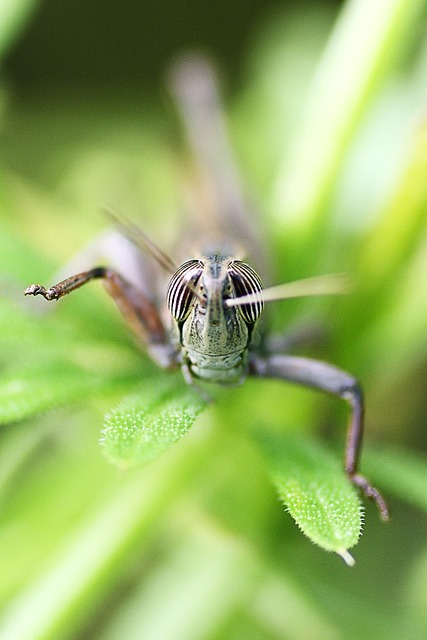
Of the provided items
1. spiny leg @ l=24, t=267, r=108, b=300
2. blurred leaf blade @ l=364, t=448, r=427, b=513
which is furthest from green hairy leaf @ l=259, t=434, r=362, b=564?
spiny leg @ l=24, t=267, r=108, b=300

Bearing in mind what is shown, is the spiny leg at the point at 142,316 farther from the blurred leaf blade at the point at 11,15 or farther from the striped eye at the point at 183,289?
the blurred leaf blade at the point at 11,15

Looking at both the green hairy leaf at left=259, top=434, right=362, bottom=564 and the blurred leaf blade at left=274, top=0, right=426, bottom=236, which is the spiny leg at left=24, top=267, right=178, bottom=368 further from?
the blurred leaf blade at left=274, top=0, right=426, bottom=236

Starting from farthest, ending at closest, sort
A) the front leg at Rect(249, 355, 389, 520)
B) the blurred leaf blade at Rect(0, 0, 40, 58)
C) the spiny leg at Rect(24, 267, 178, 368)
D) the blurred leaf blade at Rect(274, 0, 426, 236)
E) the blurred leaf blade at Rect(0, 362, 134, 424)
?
the blurred leaf blade at Rect(0, 0, 40, 58), the blurred leaf blade at Rect(274, 0, 426, 236), the spiny leg at Rect(24, 267, 178, 368), the front leg at Rect(249, 355, 389, 520), the blurred leaf blade at Rect(0, 362, 134, 424)

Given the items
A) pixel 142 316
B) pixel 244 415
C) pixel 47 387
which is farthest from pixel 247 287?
pixel 244 415

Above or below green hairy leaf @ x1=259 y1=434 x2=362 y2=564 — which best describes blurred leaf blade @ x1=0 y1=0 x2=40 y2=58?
above

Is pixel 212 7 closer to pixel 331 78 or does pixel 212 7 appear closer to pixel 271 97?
pixel 271 97

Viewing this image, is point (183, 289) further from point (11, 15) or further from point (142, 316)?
point (11, 15)
